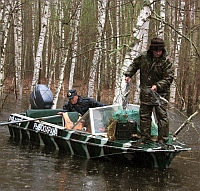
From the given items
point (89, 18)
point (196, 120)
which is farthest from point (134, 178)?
point (89, 18)

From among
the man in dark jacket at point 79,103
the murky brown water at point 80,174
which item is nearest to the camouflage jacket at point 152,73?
the murky brown water at point 80,174

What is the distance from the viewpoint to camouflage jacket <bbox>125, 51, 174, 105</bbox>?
928 cm

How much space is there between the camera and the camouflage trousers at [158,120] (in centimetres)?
935

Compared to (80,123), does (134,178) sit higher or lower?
lower

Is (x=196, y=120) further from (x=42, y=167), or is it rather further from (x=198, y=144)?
(x=42, y=167)

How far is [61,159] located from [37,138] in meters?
1.87

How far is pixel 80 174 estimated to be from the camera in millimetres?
8891

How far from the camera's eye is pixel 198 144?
44.3 ft

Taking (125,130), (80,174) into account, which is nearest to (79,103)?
(125,130)

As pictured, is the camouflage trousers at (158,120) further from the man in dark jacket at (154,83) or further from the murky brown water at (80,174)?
the murky brown water at (80,174)

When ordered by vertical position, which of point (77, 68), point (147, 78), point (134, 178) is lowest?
point (134, 178)

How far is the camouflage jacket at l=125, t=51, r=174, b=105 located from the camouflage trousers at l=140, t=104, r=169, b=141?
0.16 metres

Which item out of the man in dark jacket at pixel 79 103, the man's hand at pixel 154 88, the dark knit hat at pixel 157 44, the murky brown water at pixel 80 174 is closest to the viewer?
the murky brown water at pixel 80 174

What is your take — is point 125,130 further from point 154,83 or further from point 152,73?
point 152,73
